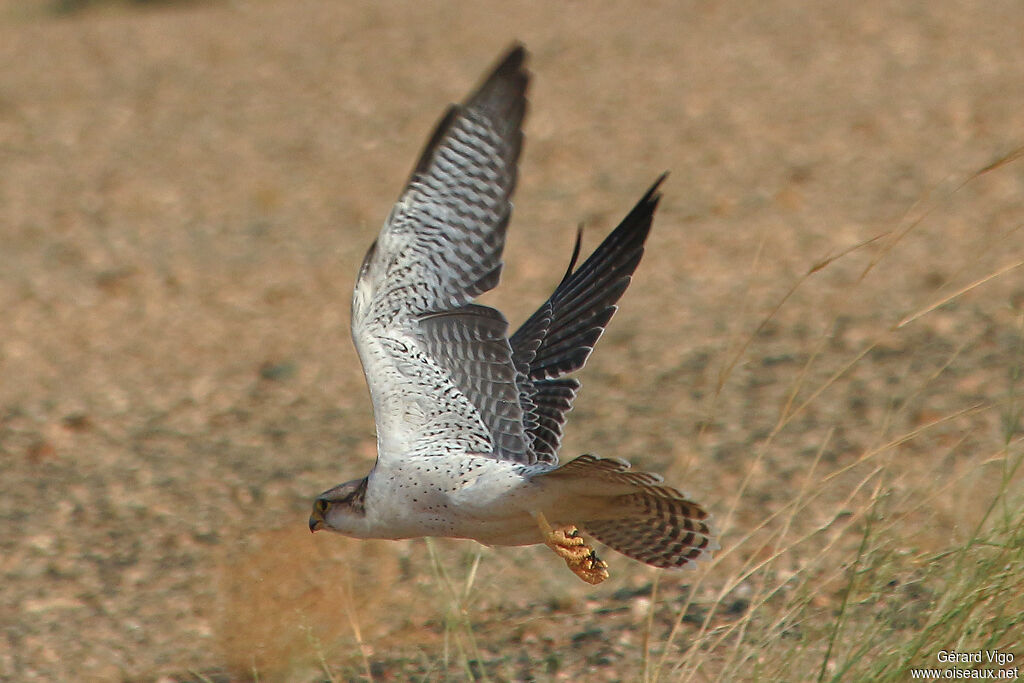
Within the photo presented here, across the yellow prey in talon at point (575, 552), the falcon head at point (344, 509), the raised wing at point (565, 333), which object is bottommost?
the yellow prey in talon at point (575, 552)

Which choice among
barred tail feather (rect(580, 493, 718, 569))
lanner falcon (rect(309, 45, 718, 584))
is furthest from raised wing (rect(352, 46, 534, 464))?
barred tail feather (rect(580, 493, 718, 569))

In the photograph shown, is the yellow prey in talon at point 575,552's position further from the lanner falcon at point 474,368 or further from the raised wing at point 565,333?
the raised wing at point 565,333

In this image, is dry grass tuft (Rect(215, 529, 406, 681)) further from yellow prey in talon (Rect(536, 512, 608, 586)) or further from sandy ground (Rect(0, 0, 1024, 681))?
yellow prey in talon (Rect(536, 512, 608, 586))

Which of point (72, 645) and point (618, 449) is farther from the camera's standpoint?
point (618, 449)

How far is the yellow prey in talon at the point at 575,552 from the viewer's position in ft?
11.2

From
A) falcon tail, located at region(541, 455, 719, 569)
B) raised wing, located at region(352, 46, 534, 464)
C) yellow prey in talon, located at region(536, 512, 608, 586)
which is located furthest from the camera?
raised wing, located at region(352, 46, 534, 464)

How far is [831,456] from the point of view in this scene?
519cm

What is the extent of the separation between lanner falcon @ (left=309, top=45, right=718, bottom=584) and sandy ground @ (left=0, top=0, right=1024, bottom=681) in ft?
1.13

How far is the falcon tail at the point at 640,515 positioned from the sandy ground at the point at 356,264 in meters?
0.22

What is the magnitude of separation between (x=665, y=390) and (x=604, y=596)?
1.78 metres

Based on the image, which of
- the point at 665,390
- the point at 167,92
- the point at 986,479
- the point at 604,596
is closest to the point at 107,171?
the point at 167,92

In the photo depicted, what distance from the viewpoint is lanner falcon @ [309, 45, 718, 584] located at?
350 centimetres

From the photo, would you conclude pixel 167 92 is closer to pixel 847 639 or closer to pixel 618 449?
pixel 618 449

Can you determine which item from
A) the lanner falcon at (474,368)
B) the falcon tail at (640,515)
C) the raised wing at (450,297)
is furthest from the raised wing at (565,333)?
the falcon tail at (640,515)
